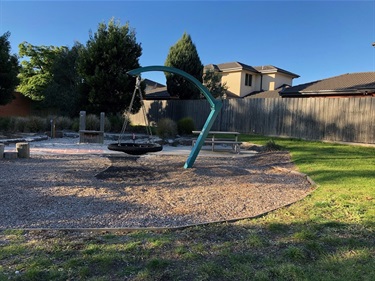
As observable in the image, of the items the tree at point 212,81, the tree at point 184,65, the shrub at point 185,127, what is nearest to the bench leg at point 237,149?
the shrub at point 185,127

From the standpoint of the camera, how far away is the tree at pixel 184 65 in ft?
78.0

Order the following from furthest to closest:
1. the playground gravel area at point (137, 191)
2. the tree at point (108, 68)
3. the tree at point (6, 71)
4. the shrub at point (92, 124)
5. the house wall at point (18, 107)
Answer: the house wall at point (18, 107) → the tree at point (6, 71) → the tree at point (108, 68) → the shrub at point (92, 124) → the playground gravel area at point (137, 191)

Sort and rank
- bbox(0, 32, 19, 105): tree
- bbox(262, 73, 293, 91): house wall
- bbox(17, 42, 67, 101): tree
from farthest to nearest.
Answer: bbox(262, 73, 293, 91): house wall < bbox(17, 42, 67, 101): tree < bbox(0, 32, 19, 105): tree

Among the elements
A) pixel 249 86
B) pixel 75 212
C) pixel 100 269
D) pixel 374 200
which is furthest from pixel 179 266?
pixel 249 86

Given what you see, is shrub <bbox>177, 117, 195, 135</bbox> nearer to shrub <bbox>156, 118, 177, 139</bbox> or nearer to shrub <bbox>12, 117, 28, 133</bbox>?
shrub <bbox>156, 118, 177, 139</bbox>

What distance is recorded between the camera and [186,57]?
23.8 metres

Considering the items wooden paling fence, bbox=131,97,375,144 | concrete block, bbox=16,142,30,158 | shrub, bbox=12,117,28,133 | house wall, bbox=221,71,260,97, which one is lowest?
concrete block, bbox=16,142,30,158

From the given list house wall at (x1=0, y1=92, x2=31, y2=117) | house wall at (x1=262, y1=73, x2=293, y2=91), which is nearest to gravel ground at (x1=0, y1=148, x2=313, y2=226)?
house wall at (x1=0, y1=92, x2=31, y2=117)

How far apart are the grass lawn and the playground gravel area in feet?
1.45

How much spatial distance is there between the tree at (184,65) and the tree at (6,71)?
10003 millimetres

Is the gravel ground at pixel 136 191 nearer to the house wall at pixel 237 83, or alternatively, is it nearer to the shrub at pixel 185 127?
the shrub at pixel 185 127

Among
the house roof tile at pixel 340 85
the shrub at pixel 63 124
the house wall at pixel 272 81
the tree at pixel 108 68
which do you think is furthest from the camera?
the house wall at pixel 272 81

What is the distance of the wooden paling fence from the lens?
12.9 m

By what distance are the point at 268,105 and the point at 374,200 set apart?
12.2m
